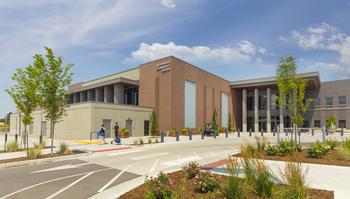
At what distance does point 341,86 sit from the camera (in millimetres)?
51906

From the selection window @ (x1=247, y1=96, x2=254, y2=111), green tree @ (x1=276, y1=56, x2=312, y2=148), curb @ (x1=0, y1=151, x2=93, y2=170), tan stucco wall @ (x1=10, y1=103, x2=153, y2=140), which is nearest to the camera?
curb @ (x1=0, y1=151, x2=93, y2=170)

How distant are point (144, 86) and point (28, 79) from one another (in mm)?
24828

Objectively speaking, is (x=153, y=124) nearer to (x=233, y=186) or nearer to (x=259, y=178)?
(x=259, y=178)

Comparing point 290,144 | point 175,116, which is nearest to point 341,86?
point 175,116

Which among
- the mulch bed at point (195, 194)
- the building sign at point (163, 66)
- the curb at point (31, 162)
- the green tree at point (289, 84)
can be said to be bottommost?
the curb at point (31, 162)

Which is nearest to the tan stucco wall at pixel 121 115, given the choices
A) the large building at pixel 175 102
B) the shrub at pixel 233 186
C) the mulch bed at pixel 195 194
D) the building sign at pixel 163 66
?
the large building at pixel 175 102

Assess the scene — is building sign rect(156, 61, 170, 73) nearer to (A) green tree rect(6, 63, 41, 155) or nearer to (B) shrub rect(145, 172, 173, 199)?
(A) green tree rect(6, 63, 41, 155)

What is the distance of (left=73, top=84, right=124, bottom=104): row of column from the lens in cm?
4284

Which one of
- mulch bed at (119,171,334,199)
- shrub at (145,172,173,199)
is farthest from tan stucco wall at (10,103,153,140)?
shrub at (145,172,173,199)

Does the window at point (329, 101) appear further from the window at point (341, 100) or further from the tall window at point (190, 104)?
the tall window at point (190, 104)

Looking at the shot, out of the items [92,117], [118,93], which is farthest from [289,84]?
[118,93]

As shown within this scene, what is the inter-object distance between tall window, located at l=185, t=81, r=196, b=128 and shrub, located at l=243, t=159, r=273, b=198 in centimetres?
3384

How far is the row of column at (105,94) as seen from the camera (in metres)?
42.8

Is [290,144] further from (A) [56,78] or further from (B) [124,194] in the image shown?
(A) [56,78]
